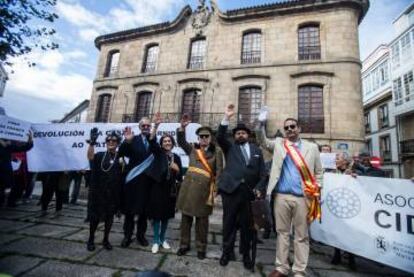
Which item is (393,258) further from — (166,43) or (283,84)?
(166,43)

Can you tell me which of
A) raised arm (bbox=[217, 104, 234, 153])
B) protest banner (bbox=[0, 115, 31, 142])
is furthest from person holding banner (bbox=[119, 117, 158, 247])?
protest banner (bbox=[0, 115, 31, 142])

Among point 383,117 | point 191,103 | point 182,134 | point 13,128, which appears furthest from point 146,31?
point 383,117

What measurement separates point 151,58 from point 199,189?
591 inches

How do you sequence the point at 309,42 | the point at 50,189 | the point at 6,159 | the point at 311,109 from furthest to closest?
the point at 309,42 < the point at 311,109 < the point at 50,189 < the point at 6,159

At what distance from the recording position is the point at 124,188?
404 cm

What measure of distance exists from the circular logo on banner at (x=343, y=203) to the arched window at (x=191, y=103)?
10858 mm

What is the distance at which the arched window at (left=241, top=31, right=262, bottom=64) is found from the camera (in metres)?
14.1

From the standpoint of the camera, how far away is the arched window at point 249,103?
13.3 m

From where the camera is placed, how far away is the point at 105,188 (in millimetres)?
3809

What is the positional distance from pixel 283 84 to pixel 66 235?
1177 centimetres

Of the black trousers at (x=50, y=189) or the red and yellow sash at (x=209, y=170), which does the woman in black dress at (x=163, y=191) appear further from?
the black trousers at (x=50, y=189)

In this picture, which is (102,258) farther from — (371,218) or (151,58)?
(151,58)

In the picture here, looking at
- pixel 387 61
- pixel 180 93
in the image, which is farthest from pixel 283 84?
pixel 387 61

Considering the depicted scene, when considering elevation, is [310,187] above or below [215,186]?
above
